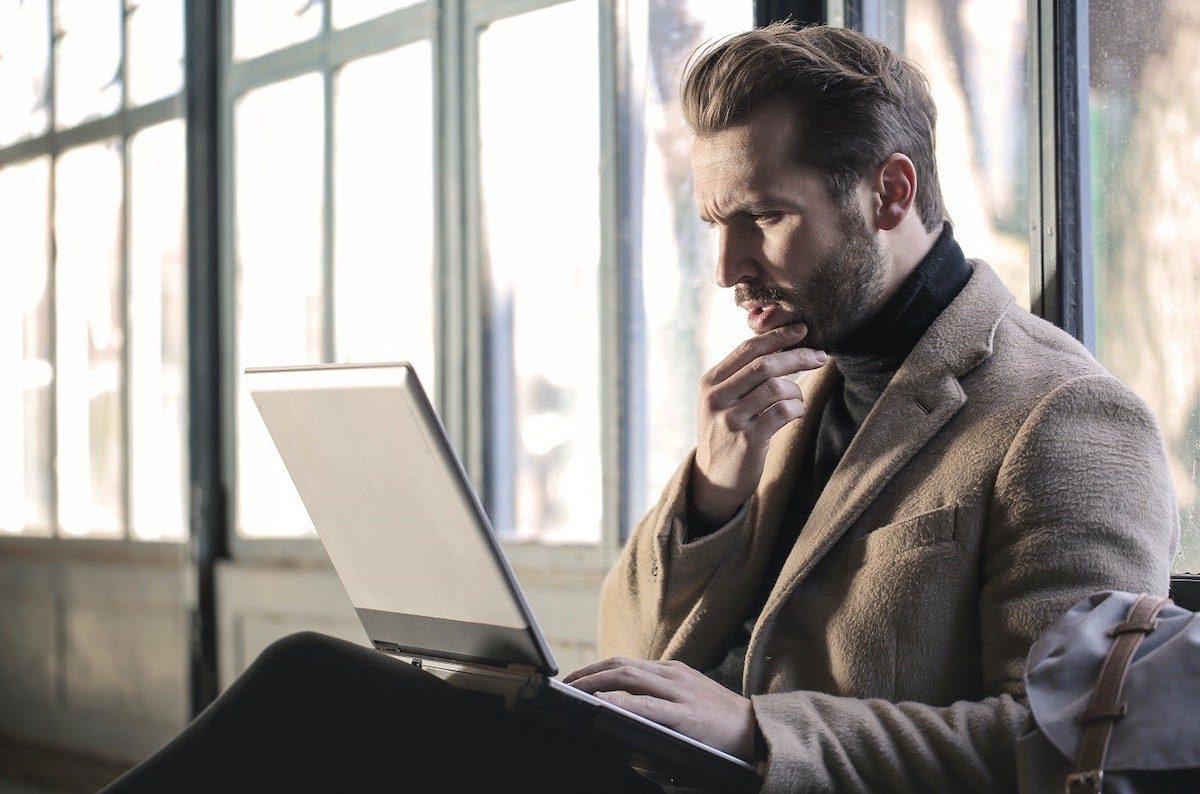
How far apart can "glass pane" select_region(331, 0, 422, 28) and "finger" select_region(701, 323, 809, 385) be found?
223 cm

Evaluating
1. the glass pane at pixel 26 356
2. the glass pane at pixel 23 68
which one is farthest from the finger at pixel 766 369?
the glass pane at pixel 23 68

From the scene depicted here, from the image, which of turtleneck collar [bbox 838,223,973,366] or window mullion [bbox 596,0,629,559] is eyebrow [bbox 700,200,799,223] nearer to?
turtleneck collar [bbox 838,223,973,366]

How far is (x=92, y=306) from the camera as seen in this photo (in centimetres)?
502

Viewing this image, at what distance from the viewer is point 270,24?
4.23 m

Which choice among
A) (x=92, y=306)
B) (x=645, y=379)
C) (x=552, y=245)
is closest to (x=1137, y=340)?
(x=645, y=379)

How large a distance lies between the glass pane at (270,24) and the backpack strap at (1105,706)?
3.36 metres

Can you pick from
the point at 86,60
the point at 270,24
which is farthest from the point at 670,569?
the point at 86,60

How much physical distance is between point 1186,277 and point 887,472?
2.31 ft

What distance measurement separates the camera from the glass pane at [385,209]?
3.71 meters

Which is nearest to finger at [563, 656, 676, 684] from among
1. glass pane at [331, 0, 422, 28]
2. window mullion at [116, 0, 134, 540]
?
glass pane at [331, 0, 422, 28]

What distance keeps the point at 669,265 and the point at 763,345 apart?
1340 mm

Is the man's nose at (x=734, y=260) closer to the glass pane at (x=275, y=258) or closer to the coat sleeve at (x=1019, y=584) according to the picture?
the coat sleeve at (x=1019, y=584)

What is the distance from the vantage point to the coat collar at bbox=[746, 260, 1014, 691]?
1.64 metres

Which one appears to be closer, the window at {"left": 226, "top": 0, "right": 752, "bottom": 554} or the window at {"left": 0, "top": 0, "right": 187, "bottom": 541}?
the window at {"left": 226, "top": 0, "right": 752, "bottom": 554}
